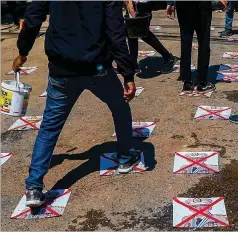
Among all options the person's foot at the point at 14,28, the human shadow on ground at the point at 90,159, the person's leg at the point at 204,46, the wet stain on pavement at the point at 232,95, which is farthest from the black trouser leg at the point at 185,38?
the person's foot at the point at 14,28

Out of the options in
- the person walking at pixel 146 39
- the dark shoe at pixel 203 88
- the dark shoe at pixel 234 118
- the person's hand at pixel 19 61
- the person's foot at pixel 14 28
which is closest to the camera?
the person's hand at pixel 19 61

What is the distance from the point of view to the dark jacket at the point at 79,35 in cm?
330

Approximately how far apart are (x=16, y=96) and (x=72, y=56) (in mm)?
1278

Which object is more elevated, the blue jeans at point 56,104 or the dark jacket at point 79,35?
the dark jacket at point 79,35

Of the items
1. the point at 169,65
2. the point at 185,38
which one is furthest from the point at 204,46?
the point at 169,65

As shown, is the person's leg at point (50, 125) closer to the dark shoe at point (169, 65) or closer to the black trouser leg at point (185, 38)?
the black trouser leg at point (185, 38)

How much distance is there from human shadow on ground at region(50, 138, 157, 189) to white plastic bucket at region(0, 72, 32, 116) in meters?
0.56

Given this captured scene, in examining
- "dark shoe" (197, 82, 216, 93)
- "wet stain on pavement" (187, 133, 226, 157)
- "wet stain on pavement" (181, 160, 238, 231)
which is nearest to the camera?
"wet stain on pavement" (181, 160, 238, 231)

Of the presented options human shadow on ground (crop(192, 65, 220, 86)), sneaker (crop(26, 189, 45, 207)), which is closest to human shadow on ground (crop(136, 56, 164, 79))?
human shadow on ground (crop(192, 65, 220, 86))

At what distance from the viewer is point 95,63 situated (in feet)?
11.4

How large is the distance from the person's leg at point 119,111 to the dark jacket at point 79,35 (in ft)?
0.48

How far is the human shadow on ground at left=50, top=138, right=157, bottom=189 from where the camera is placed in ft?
13.2

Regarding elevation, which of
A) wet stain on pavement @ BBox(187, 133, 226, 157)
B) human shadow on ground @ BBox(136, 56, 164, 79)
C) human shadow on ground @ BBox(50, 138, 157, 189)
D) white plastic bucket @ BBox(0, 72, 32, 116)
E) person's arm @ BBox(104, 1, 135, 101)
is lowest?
human shadow on ground @ BBox(136, 56, 164, 79)

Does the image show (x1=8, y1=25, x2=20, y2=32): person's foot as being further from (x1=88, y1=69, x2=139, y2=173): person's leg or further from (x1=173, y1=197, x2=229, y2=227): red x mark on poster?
(x1=173, y1=197, x2=229, y2=227): red x mark on poster
